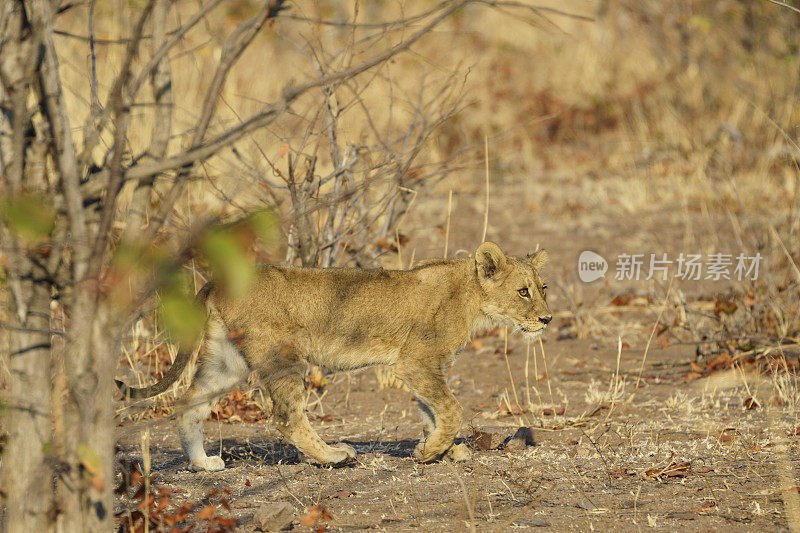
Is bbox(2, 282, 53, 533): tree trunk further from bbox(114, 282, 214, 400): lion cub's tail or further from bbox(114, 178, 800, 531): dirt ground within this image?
bbox(114, 282, 214, 400): lion cub's tail

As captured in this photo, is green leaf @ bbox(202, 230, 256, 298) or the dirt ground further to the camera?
the dirt ground

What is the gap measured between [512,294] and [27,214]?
337cm

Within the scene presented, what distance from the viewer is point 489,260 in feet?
17.1

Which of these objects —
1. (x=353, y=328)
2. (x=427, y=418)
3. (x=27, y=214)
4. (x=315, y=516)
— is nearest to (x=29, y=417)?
(x=27, y=214)

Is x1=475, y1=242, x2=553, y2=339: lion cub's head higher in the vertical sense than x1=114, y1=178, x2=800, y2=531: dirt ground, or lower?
higher

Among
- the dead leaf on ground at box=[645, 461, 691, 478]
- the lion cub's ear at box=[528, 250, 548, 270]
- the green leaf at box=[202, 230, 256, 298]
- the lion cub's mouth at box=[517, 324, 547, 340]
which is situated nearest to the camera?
the green leaf at box=[202, 230, 256, 298]

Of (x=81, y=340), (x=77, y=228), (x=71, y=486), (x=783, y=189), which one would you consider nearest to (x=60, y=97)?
(x=77, y=228)

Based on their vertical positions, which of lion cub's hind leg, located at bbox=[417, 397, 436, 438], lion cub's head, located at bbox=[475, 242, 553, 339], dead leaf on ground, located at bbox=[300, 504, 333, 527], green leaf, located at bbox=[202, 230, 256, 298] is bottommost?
dead leaf on ground, located at bbox=[300, 504, 333, 527]

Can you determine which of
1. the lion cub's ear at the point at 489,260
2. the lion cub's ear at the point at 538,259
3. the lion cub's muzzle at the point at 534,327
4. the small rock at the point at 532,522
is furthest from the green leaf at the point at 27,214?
the lion cub's ear at the point at 538,259

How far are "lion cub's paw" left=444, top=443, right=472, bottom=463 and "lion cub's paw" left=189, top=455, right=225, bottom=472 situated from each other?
1146mm

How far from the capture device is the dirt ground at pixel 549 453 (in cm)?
398

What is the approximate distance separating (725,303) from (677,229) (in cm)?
436

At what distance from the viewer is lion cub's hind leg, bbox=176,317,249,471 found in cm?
470

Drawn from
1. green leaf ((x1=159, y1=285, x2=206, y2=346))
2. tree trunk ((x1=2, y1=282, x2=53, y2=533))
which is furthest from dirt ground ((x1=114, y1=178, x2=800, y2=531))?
green leaf ((x1=159, y1=285, x2=206, y2=346))
